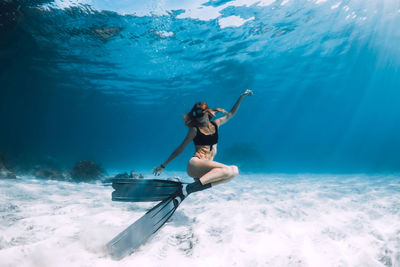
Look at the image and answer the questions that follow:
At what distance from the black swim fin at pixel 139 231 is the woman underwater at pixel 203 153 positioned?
1.25ft

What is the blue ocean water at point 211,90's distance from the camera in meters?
2.91

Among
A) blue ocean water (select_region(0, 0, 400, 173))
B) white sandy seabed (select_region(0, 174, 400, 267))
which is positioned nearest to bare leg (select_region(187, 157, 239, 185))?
white sandy seabed (select_region(0, 174, 400, 267))

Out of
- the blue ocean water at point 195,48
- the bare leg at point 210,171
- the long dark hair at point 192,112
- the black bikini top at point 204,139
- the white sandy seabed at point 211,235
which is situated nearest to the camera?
the white sandy seabed at point 211,235

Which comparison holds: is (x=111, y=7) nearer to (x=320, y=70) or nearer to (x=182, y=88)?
(x=182, y=88)

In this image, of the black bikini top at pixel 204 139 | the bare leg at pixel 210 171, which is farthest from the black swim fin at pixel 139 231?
the black bikini top at pixel 204 139

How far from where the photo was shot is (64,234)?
3.18m

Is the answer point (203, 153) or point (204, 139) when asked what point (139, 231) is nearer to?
point (203, 153)

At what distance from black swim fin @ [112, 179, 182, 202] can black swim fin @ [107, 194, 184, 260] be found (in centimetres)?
42

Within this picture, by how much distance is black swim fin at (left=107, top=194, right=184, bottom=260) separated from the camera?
2.62 metres

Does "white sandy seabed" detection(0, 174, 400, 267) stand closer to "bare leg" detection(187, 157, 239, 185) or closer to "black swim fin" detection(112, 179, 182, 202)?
"black swim fin" detection(112, 179, 182, 202)

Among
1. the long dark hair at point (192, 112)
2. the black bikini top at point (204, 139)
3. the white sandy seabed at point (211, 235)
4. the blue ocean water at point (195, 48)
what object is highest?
the blue ocean water at point (195, 48)

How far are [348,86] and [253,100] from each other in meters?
16.5

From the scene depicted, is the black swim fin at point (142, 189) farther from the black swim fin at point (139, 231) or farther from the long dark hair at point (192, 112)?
the long dark hair at point (192, 112)

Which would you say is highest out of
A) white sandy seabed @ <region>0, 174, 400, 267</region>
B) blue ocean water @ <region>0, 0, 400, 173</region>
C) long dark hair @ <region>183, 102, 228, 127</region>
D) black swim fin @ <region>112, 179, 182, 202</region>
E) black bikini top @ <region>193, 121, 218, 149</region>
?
blue ocean water @ <region>0, 0, 400, 173</region>
